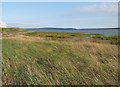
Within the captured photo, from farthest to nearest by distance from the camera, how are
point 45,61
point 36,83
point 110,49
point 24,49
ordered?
1. point 110,49
2. point 24,49
3. point 45,61
4. point 36,83

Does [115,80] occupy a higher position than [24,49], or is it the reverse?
[24,49]

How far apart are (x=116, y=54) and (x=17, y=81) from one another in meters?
3.86

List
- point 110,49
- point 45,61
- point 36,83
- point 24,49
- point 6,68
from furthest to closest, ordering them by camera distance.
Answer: point 110,49, point 24,49, point 45,61, point 6,68, point 36,83

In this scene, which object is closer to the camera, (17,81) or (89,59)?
(17,81)

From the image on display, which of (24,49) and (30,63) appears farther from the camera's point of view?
(24,49)

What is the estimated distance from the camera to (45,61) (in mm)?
8133

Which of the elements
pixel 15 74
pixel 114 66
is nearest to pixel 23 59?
pixel 15 74

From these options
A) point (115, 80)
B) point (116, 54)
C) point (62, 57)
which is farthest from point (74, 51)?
point (115, 80)

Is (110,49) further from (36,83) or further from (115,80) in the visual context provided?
(36,83)

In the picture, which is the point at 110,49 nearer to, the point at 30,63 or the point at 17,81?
the point at 30,63

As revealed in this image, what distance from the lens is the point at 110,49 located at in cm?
991

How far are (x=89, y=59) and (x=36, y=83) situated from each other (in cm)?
216

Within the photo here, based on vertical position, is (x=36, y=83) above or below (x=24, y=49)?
below

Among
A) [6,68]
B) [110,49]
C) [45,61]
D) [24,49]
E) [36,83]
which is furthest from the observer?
[110,49]
